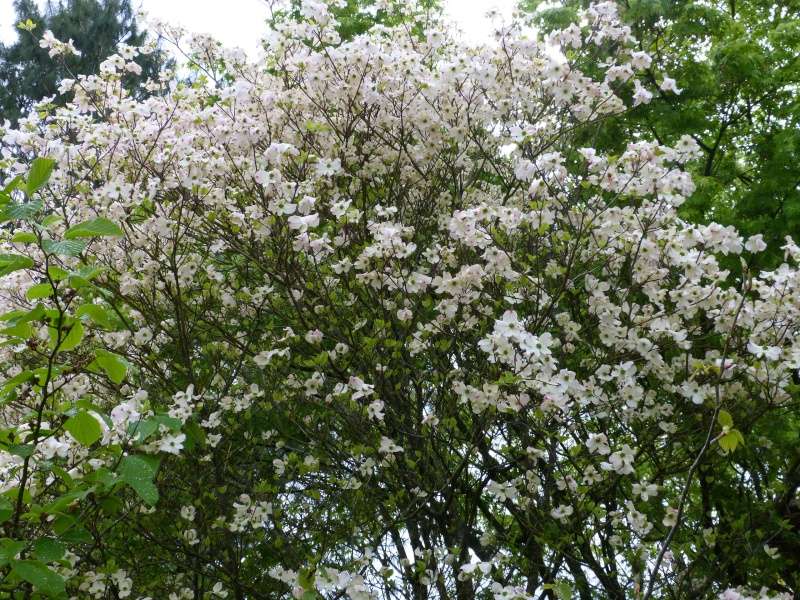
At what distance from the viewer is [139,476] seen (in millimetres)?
1707

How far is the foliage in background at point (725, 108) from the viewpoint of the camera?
656cm

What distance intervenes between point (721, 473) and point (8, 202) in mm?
4063

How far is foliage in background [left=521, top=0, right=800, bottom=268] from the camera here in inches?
258

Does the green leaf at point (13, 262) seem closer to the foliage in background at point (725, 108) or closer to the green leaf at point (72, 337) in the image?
the green leaf at point (72, 337)

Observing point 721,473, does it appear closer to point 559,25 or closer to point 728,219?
point 728,219

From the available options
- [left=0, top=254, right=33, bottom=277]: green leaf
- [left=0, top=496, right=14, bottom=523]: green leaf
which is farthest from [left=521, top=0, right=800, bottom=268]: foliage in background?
[left=0, top=496, right=14, bottom=523]: green leaf

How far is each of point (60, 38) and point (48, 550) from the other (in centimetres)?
1564

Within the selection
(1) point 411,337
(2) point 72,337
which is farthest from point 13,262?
(1) point 411,337

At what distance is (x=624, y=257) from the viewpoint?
4.24m

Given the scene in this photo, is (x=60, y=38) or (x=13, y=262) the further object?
(x=60, y=38)

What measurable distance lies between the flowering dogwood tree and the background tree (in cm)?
997

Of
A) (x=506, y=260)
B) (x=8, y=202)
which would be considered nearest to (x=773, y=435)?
(x=506, y=260)

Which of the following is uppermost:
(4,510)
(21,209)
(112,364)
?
(21,209)

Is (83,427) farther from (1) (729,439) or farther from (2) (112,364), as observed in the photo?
(1) (729,439)
